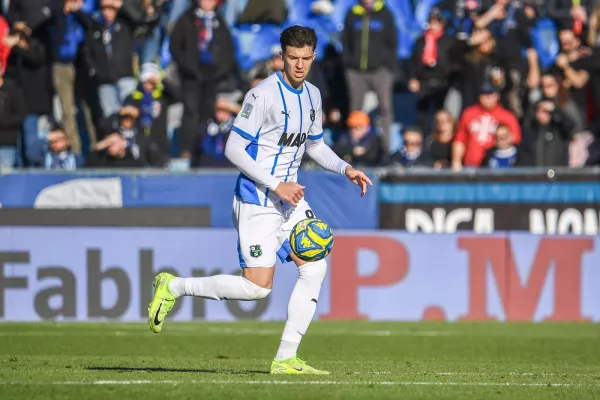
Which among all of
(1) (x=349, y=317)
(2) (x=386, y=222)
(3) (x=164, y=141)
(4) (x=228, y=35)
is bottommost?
(1) (x=349, y=317)

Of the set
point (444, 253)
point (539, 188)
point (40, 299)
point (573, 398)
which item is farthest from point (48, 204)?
point (573, 398)

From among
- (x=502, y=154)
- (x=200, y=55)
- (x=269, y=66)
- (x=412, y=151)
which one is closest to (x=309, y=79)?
(x=269, y=66)

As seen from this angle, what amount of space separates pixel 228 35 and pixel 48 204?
3745 mm

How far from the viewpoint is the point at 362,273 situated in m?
15.9

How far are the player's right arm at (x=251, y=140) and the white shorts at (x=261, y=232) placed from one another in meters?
0.26

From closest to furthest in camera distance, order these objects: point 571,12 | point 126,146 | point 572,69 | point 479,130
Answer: point 126,146
point 479,130
point 572,69
point 571,12

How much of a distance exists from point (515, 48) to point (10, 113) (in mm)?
7140

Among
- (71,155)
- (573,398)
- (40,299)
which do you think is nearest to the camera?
(573,398)

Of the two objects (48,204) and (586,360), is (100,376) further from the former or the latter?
(48,204)

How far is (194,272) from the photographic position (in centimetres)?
1570

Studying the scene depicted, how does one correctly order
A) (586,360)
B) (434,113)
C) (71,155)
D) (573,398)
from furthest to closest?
1. (434,113)
2. (71,155)
3. (586,360)
4. (573,398)

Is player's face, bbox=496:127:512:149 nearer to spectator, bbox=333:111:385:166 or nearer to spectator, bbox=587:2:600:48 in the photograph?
spectator, bbox=333:111:385:166

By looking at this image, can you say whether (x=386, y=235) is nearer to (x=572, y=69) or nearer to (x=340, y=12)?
(x=572, y=69)

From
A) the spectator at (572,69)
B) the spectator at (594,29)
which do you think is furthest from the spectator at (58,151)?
the spectator at (594,29)
